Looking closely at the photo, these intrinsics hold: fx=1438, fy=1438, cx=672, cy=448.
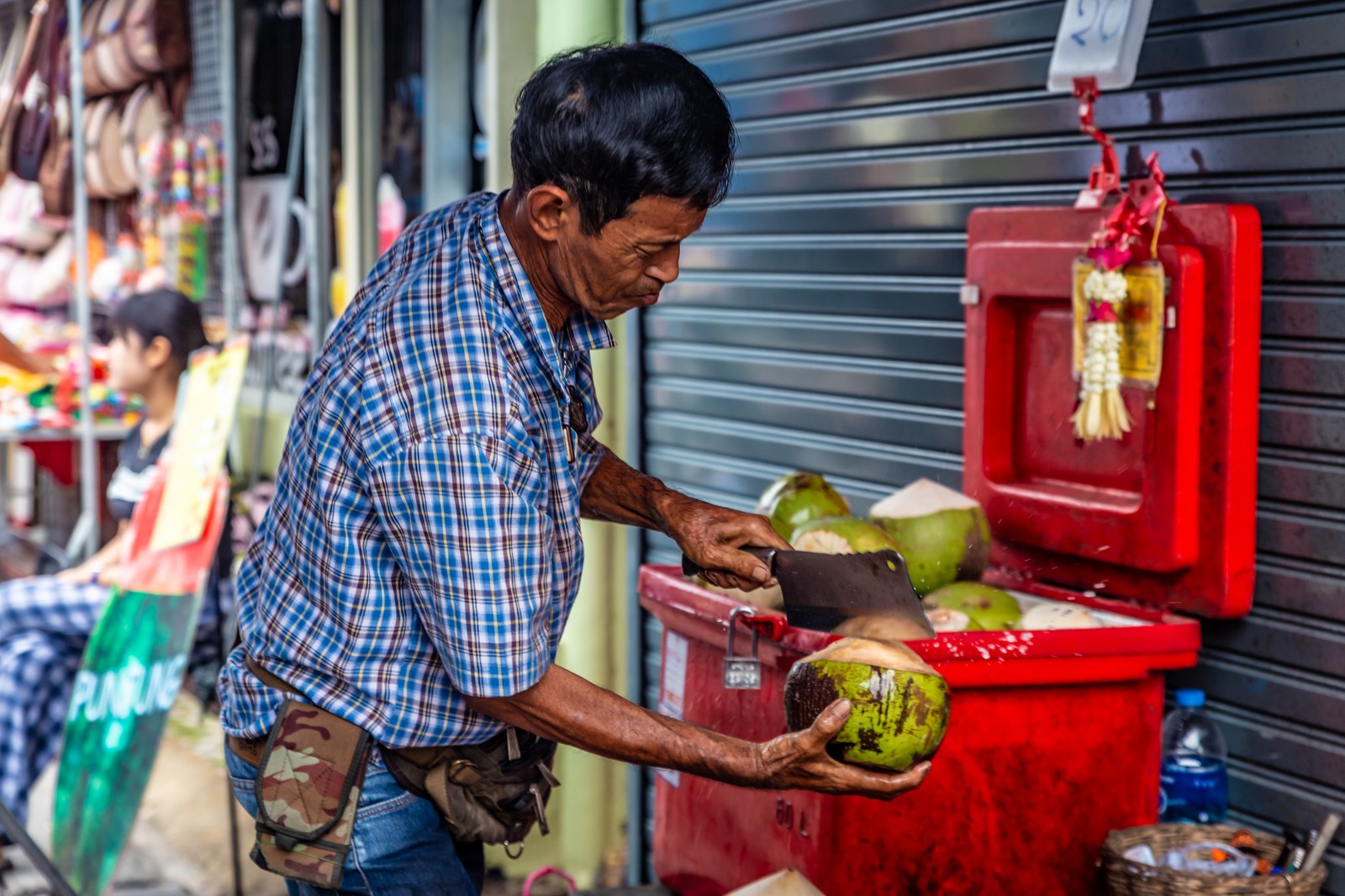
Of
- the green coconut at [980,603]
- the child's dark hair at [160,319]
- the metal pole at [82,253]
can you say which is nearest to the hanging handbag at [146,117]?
the metal pole at [82,253]

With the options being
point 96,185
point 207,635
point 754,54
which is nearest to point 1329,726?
point 754,54

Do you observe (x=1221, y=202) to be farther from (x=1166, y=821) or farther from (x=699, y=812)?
(x=699, y=812)

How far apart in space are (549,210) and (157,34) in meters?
6.99

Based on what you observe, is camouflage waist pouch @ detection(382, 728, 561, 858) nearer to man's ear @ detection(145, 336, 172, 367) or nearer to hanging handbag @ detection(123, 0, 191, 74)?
man's ear @ detection(145, 336, 172, 367)

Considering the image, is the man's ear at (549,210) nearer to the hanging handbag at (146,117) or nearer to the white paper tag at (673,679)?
the white paper tag at (673,679)

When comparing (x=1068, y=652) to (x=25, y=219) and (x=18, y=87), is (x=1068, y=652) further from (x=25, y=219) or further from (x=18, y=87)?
(x=25, y=219)

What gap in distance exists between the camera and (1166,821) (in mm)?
2896

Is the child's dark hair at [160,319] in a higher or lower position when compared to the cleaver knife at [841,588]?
higher

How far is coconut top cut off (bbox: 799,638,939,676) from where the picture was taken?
2311 millimetres

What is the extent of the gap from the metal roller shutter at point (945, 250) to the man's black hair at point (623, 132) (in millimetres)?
1251

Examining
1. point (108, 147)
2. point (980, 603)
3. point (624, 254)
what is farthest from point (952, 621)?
point (108, 147)

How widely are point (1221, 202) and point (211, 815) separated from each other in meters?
4.72

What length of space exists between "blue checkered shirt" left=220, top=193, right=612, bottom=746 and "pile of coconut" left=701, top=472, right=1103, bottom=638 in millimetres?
633

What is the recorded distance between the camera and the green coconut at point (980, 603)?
275cm
